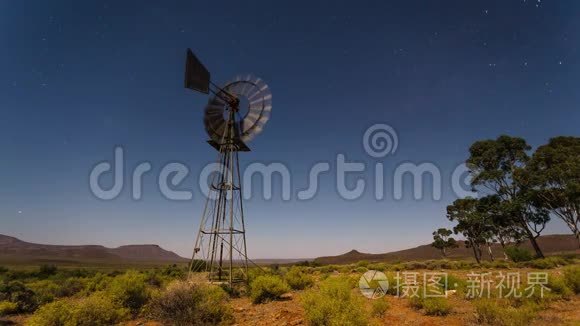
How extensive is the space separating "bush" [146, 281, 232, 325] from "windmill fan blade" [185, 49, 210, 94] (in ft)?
31.3

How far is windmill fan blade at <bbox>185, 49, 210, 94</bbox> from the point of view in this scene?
14.7m

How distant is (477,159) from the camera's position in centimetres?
3209

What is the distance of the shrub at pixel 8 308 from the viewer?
1136cm

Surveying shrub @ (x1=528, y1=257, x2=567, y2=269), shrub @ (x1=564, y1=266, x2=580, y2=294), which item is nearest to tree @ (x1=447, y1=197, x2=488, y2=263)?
shrub @ (x1=528, y1=257, x2=567, y2=269)

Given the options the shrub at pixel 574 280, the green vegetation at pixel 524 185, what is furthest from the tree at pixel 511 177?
Result: the shrub at pixel 574 280

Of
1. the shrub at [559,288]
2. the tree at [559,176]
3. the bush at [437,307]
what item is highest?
the tree at [559,176]

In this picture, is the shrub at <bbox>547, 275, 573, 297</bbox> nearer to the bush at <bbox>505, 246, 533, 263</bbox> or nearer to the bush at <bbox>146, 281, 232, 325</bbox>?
the bush at <bbox>146, 281, 232, 325</bbox>

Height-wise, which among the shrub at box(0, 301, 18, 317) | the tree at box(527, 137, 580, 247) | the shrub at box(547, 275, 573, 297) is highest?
the tree at box(527, 137, 580, 247)

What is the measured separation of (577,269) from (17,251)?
193897mm

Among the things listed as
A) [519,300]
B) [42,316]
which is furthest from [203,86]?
[519,300]

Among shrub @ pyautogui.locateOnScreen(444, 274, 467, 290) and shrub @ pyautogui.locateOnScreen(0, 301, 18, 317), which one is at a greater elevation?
shrub @ pyautogui.locateOnScreen(444, 274, 467, 290)

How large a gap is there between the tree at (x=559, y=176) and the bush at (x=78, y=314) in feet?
105

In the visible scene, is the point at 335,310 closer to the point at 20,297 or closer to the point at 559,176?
the point at 20,297

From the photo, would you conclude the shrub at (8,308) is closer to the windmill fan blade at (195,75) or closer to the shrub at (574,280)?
the windmill fan blade at (195,75)
